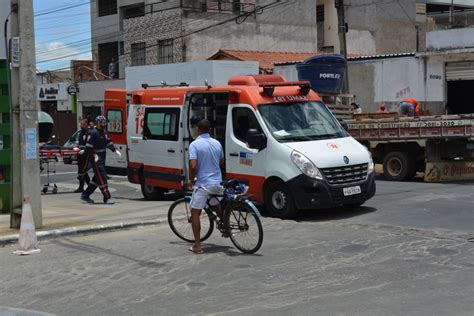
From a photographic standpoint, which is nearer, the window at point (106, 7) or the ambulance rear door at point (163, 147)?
the ambulance rear door at point (163, 147)

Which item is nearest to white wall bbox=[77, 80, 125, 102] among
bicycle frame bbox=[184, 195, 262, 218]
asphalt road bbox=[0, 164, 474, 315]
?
asphalt road bbox=[0, 164, 474, 315]

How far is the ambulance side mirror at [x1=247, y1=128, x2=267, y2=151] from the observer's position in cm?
1098

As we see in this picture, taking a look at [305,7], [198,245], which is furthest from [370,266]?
[305,7]

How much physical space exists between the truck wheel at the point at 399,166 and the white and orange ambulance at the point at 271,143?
16.9 ft

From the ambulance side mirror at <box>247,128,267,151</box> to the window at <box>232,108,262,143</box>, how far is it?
309mm

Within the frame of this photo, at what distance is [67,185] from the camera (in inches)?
754

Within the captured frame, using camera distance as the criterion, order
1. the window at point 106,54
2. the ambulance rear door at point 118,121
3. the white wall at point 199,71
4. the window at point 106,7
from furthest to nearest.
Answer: the window at point 106,7
the window at point 106,54
the white wall at point 199,71
the ambulance rear door at point 118,121

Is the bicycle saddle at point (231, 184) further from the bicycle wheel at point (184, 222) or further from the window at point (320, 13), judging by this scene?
the window at point (320, 13)

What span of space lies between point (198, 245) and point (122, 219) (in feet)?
10.1

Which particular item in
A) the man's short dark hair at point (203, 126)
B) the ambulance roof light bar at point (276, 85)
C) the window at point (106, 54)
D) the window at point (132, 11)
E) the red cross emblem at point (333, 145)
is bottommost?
the red cross emblem at point (333, 145)

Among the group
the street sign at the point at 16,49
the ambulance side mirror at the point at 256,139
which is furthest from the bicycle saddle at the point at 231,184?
the street sign at the point at 16,49

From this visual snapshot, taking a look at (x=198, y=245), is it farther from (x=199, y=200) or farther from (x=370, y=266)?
(x=370, y=266)

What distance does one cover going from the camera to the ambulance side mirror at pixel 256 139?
11.0 meters

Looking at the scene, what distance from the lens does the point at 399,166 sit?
16516 mm
